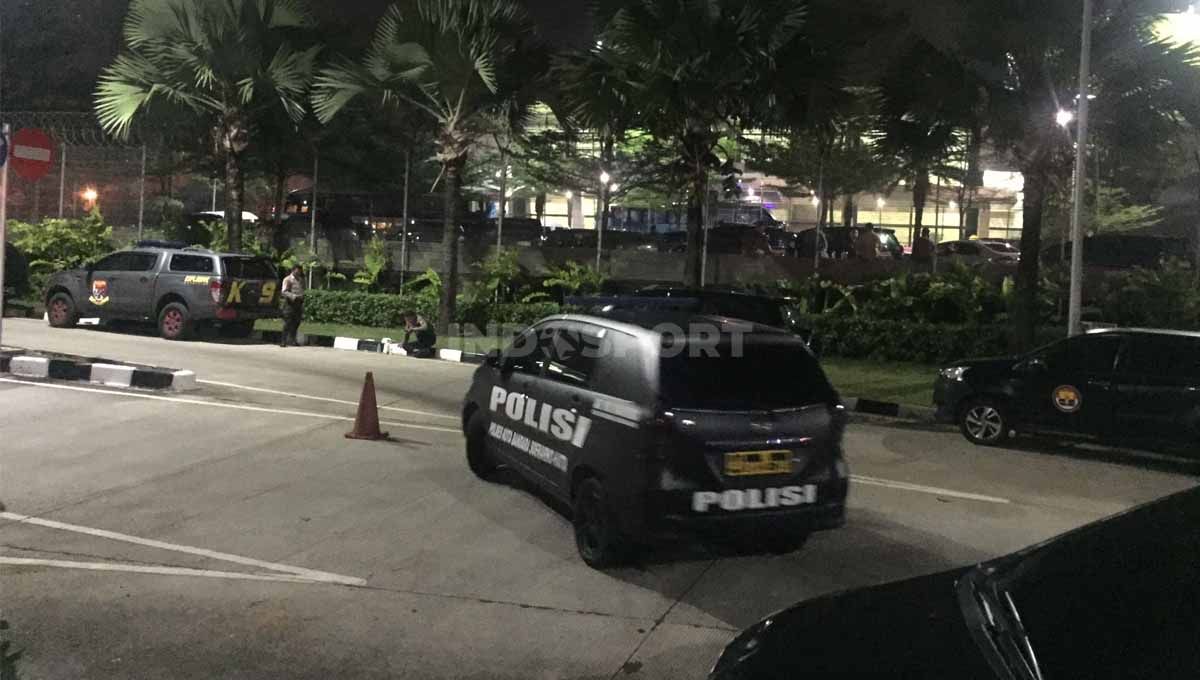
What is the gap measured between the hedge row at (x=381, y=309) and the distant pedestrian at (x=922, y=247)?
8.05 m

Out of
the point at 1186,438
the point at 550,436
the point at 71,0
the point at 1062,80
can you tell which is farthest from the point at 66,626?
the point at 71,0

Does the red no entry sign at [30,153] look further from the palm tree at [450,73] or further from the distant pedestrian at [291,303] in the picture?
the palm tree at [450,73]

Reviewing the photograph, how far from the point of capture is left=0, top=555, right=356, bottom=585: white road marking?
6.31m

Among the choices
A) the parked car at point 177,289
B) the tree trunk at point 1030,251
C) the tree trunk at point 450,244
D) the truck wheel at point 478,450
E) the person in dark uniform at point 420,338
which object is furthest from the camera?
the tree trunk at point 450,244

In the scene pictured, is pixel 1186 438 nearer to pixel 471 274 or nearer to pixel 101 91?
pixel 471 274

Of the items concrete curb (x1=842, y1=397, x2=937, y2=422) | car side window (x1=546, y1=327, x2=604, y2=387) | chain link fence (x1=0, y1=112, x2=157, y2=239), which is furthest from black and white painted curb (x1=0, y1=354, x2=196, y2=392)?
chain link fence (x1=0, y1=112, x2=157, y2=239)

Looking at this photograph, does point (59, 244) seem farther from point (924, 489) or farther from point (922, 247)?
point (924, 489)

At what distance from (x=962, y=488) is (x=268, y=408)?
773 centimetres

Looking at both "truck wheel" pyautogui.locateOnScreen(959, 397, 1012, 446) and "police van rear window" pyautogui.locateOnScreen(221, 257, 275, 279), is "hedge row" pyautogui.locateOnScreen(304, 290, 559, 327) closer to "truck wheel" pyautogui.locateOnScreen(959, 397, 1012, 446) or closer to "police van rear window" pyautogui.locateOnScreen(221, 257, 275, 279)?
"police van rear window" pyautogui.locateOnScreen(221, 257, 275, 279)

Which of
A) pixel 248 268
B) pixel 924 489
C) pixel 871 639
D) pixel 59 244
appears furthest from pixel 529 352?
pixel 59 244

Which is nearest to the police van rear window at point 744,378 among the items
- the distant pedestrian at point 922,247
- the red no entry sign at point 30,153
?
the red no entry sign at point 30,153

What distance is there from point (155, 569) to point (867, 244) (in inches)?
883

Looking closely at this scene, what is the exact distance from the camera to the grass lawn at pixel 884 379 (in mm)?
15102

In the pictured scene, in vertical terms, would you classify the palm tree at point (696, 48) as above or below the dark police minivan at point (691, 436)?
above
